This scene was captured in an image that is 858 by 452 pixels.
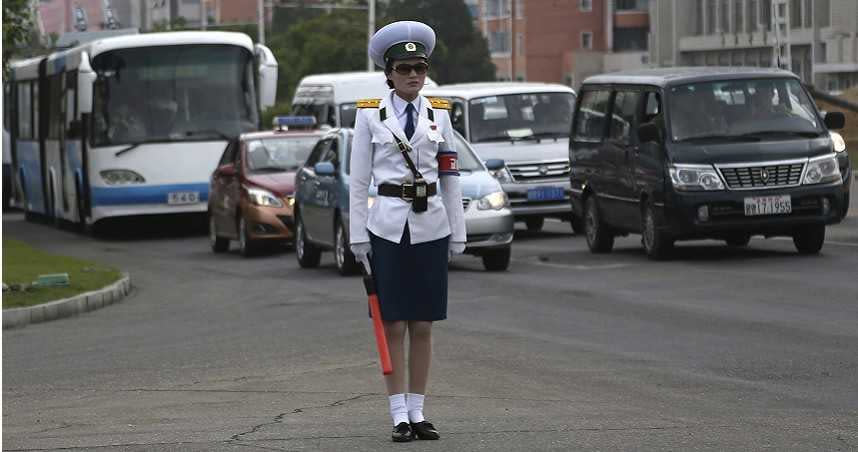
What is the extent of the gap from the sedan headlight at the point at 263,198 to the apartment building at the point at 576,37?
305ft

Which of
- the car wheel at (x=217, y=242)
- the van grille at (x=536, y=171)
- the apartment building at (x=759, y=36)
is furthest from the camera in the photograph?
the apartment building at (x=759, y=36)

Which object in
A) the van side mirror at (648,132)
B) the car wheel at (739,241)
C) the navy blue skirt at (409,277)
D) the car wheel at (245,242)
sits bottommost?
the car wheel at (245,242)

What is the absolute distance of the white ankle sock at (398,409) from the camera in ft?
25.6

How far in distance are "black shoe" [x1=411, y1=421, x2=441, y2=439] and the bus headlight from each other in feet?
71.5

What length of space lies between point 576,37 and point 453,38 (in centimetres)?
930

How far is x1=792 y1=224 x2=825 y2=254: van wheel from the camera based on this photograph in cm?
1917

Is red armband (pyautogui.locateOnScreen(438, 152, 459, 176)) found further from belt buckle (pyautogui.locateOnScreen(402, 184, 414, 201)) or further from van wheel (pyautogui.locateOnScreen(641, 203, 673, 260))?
van wheel (pyautogui.locateOnScreen(641, 203, 673, 260))

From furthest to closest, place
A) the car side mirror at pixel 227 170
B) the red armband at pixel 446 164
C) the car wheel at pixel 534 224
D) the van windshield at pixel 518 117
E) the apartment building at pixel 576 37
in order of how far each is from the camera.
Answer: the apartment building at pixel 576 37
the car wheel at pixel 534 224
the van windshield at pixel 518 117
the car side mirror at pixel 227 170
the red armband at pixel 446 164

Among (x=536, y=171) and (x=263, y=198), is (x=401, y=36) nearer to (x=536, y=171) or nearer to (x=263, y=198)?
(x=263, y=198)

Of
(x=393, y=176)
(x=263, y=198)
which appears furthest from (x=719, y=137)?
(x=393, y=176)

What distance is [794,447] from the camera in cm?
741

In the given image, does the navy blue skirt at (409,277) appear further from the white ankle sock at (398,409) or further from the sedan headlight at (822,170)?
the sedan headlight at (822,170)

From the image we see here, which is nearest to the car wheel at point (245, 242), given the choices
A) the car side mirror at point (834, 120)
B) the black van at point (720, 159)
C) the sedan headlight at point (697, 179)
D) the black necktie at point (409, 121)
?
the black van at point (720, 159)

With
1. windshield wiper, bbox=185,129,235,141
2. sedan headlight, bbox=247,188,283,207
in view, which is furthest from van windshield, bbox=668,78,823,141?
windshield wiper, bbox=185,129,235,141
